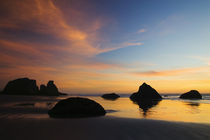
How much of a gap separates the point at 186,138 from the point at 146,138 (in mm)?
1792

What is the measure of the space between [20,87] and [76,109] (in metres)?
104

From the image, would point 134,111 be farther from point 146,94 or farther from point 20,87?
point 20,87

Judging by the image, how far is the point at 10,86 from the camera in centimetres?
9962

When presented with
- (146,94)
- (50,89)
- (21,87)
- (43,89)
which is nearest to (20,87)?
(21,87)

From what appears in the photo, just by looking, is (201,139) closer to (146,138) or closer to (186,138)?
(186,138)

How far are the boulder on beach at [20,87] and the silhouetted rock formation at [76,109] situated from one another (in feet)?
323

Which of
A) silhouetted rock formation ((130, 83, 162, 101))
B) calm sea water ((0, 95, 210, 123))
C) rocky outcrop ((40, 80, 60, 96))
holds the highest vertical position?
rocky outcrop ((40, 80, 60, 96))

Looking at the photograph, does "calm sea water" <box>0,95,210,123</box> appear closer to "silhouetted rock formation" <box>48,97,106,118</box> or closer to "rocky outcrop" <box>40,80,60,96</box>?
"silhouetted rock formation" <box>48,97,106,118</box>

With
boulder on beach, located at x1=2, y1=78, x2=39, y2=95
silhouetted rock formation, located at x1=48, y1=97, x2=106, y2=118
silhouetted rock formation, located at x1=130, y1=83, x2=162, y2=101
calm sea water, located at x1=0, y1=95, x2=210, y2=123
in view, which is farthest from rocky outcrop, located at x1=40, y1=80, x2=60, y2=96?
silhouetted rock formation, located at x1=48, y1=97, x2=106, y2=118

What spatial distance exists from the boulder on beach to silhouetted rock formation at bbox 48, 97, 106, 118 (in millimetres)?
98482

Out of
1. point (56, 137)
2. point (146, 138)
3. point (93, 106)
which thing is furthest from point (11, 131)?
point (93, 106)

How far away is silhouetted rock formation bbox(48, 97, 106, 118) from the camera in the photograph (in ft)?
41.3

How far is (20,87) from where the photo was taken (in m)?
99.7

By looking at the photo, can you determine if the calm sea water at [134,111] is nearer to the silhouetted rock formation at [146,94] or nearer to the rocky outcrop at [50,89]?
the silhouetted rock formation at [146,94]
